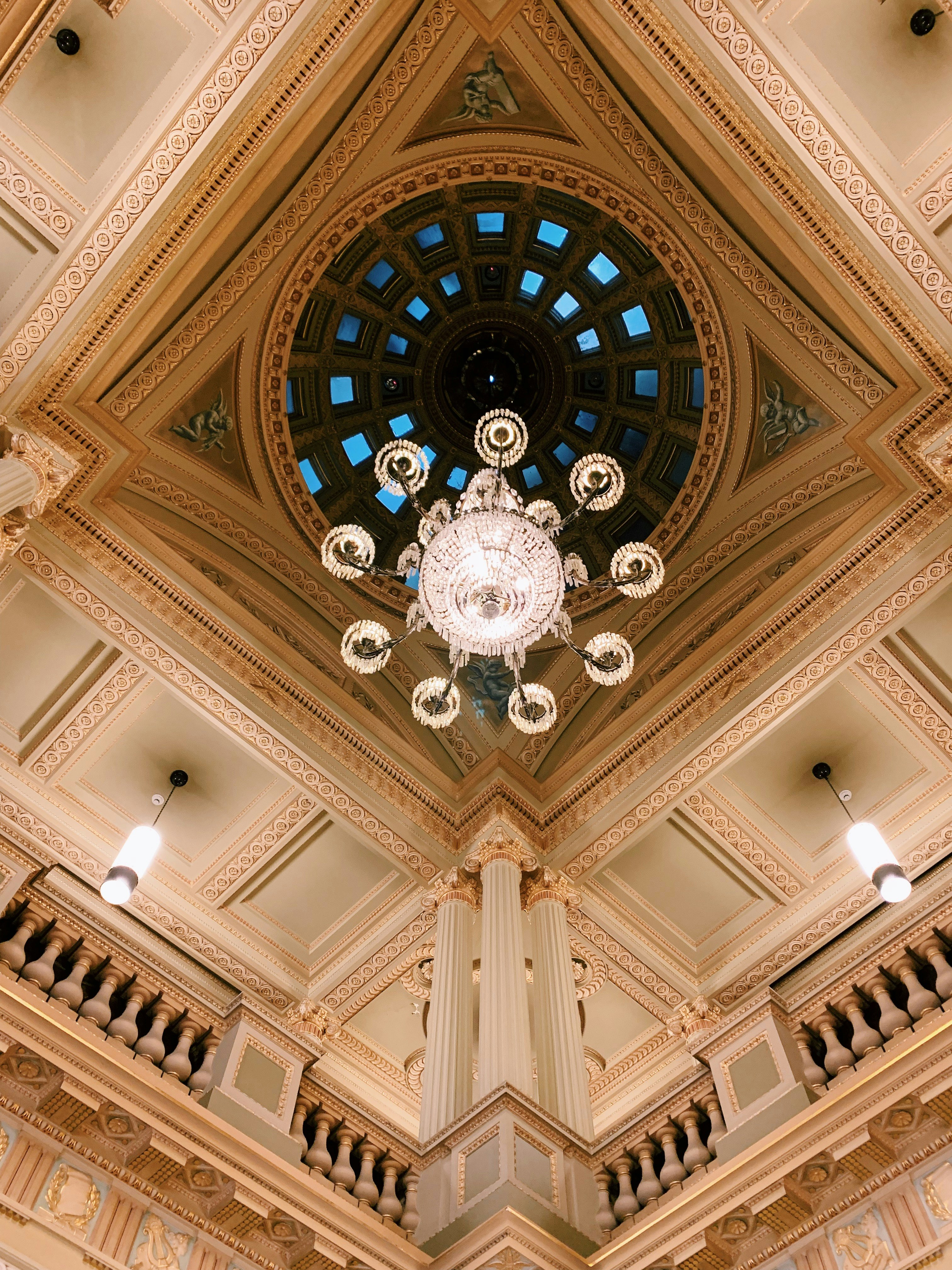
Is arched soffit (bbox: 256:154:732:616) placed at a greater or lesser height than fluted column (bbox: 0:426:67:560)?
greater

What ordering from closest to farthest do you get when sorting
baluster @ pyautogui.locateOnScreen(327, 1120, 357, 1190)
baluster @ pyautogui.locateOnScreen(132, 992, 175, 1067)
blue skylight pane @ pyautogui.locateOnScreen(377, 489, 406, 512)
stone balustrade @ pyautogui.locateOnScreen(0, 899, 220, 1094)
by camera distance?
1. baluster @ pyautogui.locateOnScreen(327, 1120, 357, 1190)
2. stone balustrade @ pyautogui.locateOnScreen(0, 899, 220, 1094)
3. baluster @ pyautogui.locateOnScreen(132, 992, 175, 1067)
4. blue skylight pane @ pyautogui.locateOnScreen(377, 489, 406, 512)

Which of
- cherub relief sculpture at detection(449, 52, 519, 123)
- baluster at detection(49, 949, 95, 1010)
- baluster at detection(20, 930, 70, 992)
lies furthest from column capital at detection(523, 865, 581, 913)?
cherub relief sculpture at detection(449, 52, 519, 123)

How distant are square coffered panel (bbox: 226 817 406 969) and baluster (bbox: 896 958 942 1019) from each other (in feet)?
13.8

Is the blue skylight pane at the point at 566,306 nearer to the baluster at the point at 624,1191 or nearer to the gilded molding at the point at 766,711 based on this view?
the gilded molding at the point at 766,711

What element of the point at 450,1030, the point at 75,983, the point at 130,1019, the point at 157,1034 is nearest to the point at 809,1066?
the point at 450,1030

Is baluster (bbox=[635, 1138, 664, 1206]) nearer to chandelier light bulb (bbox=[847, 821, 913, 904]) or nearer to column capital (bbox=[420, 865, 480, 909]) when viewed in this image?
chandelier light bulb (bbox=[847, 821, 913, 904])

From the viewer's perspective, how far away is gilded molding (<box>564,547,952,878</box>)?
8.38 metres

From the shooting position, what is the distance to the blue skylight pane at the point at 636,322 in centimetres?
1006

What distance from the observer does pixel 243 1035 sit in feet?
23.4

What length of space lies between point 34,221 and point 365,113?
274 cm

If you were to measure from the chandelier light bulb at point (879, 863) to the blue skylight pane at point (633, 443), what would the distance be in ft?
16.3

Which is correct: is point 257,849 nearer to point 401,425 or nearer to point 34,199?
point 401,425

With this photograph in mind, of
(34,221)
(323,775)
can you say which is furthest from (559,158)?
(323,775)

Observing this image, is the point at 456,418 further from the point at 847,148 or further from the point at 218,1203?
the point at 218,1203
